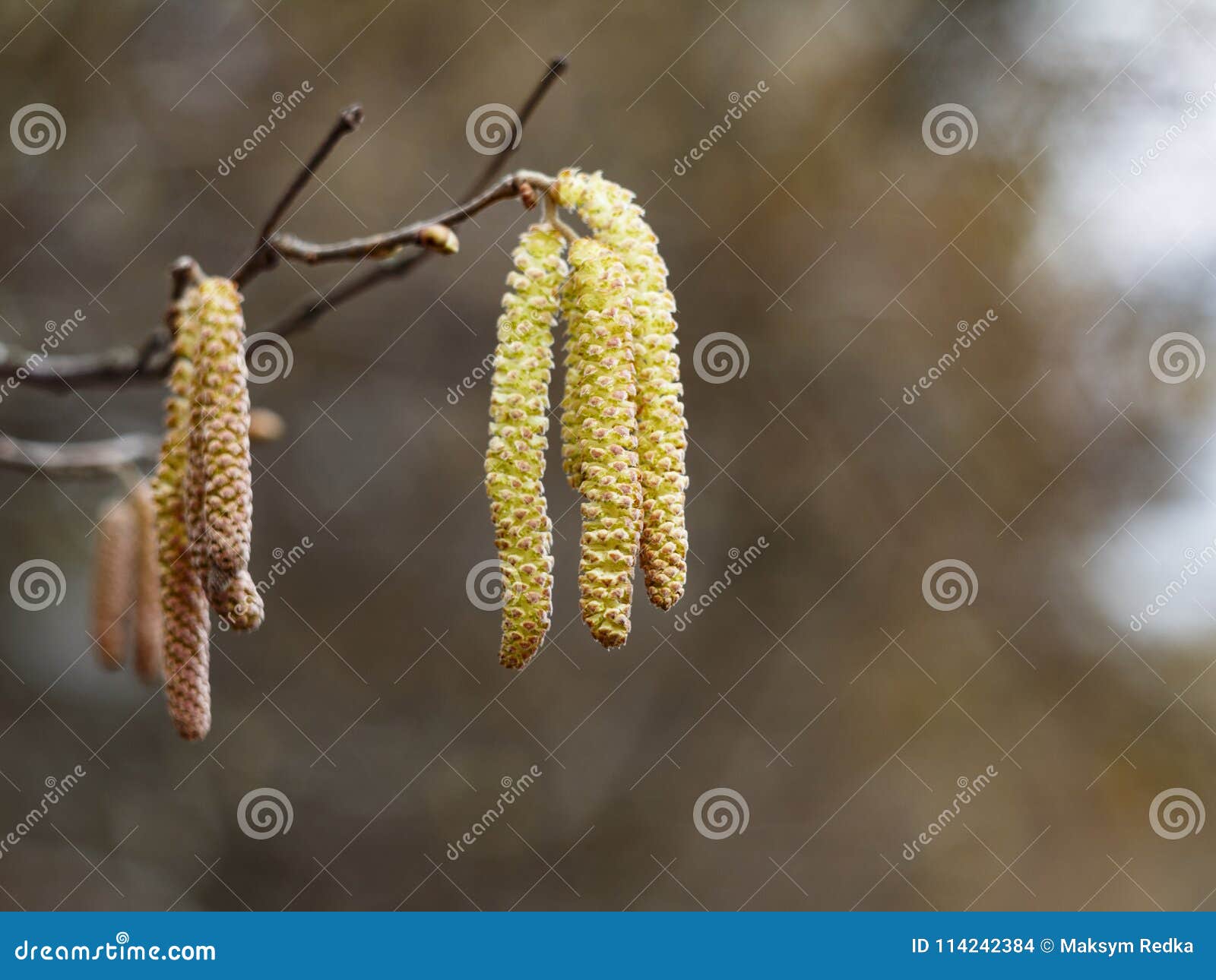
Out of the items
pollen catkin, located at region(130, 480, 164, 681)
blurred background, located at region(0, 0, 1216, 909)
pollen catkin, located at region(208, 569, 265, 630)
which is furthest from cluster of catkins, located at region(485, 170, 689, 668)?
blurred background, located at region(0, 0, 1216, 909)

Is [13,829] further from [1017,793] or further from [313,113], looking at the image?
[1017,793]

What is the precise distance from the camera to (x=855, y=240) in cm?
371

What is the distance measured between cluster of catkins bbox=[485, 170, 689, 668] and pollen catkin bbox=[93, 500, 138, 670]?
868mm

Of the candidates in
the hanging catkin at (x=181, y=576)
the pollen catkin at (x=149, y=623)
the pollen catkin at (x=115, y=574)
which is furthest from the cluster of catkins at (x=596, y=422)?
the pollen catkin at (x=115, y=574)

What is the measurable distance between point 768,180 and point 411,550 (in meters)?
1.79

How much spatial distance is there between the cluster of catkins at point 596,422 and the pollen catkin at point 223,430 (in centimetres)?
19

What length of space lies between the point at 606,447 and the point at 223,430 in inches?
12.2

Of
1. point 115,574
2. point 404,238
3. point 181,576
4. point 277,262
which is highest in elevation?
point 404,238

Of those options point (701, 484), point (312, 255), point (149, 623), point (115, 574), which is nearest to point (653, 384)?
point (312, 255)

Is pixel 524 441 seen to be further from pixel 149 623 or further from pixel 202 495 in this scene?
pixel 149 623

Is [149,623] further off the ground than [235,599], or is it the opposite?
[235,599]

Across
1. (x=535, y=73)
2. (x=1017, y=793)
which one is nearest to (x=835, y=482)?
(x=1017, y=793)

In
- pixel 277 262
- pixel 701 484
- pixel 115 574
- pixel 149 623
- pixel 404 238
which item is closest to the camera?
pixel 404 238

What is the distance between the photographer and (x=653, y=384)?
32.1 inches
